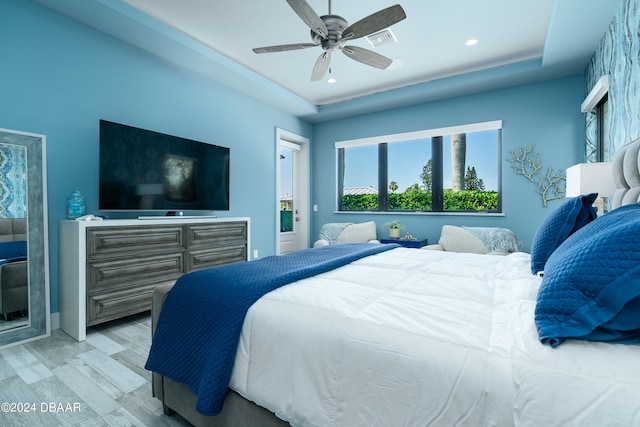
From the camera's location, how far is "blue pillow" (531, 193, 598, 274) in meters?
1.49

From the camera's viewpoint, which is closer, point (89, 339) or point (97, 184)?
point (89, 339)

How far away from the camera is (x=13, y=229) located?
7.53 ft

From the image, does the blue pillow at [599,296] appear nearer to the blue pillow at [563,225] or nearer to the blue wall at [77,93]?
the blue pillow at [563,225]

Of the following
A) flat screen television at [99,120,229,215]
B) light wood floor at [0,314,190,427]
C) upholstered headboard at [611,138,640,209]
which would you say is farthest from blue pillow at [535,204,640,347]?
flat screen television at [99,120,229,215]

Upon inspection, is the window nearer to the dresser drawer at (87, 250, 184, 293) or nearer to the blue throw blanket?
the dresser drawer at (87, 250, 184, 293)

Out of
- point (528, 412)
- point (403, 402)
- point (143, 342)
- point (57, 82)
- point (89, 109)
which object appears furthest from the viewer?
point (89, 109)

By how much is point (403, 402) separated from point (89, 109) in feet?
11.1

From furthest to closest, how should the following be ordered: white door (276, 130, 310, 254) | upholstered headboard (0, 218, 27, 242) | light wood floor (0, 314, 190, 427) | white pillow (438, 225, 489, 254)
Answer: white door (276, 130, 310, 254), white pillow (438, 225, 489, 254), upholstered headboard (0, 218, 27, 242), light wood floor (0, 314, 190, 427)

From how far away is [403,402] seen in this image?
807 millimetres

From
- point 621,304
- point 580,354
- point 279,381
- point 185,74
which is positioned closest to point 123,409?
point 279,381

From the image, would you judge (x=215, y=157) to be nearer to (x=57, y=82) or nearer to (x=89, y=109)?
(x=89, y=109)

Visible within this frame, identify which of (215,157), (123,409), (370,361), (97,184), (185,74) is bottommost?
(123,409)

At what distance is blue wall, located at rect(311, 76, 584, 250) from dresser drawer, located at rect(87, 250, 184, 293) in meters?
3.22

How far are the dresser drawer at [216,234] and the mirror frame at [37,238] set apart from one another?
3.67 ft
